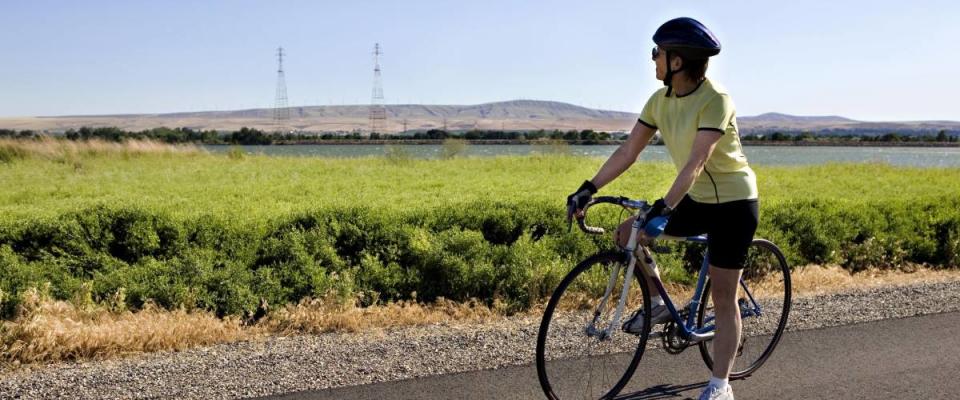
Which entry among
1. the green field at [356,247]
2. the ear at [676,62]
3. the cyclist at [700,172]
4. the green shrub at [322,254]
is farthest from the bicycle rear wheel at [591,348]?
the green field at [356,247]

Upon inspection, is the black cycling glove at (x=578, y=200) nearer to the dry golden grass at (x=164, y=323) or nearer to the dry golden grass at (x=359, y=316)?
the dry golden grass at (x=164, y=323)

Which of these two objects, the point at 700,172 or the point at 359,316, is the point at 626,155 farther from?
Answer: the point at 359,316

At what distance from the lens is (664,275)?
7.61m

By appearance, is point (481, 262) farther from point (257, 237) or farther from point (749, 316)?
point (749, 316)

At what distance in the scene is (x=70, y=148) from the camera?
82.4 feet

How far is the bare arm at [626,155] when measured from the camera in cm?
439

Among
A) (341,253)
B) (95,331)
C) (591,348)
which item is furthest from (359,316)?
(591,348)

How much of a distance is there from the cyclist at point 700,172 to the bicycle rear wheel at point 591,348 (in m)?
0.14

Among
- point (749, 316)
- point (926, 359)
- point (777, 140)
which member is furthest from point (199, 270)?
point (777, 140)

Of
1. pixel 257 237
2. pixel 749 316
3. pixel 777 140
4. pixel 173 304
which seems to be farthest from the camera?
pixel 777 140

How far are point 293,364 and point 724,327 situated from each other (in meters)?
2.63

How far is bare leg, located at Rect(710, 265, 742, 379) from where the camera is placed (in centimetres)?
436

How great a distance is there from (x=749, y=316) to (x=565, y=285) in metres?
1.65

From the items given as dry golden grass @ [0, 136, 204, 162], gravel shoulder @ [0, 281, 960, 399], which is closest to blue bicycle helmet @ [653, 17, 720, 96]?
gravel shoulder @ [0, 281, 960, 399]
